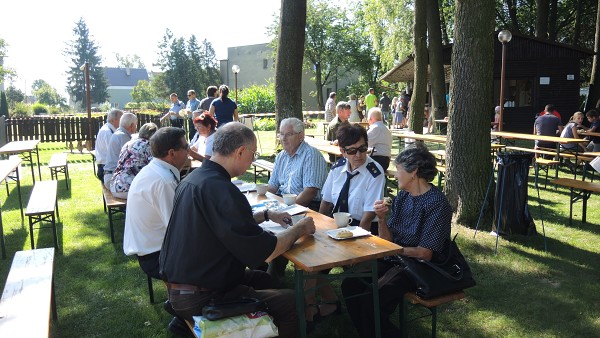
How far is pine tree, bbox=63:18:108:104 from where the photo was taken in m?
70.8

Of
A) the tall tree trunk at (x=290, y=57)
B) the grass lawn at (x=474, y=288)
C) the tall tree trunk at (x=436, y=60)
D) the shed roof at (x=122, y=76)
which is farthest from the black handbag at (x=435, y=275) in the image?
the shed roof at (x=122, y=76)

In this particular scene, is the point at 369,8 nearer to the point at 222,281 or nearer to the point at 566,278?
the point at 566,278

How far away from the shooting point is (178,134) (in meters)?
3.71

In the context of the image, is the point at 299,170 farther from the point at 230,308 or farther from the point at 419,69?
the point at 419,69

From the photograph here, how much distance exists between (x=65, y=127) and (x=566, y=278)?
16459mm

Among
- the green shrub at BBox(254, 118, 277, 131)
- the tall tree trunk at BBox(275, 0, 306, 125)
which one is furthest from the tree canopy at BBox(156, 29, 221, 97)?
the tall tree trunk at BBox(275, 0, 306, 125)

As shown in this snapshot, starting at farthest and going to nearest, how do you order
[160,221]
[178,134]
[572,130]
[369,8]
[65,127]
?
A: 1. [369,8]
2. [65,127]
3. [572,130]
4. [178,134]
5. [160,221]

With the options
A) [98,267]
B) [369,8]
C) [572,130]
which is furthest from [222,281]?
[369,8]

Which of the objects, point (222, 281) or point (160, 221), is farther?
point (160, 221)

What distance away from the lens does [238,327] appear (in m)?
2.38

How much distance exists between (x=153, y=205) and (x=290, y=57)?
674 cm

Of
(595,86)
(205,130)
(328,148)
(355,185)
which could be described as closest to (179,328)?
(355,185)

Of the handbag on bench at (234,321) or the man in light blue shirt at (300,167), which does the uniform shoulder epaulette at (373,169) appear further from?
the handbag on bench at (234,321)

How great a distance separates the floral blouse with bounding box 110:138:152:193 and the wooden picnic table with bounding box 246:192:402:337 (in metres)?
2.90
